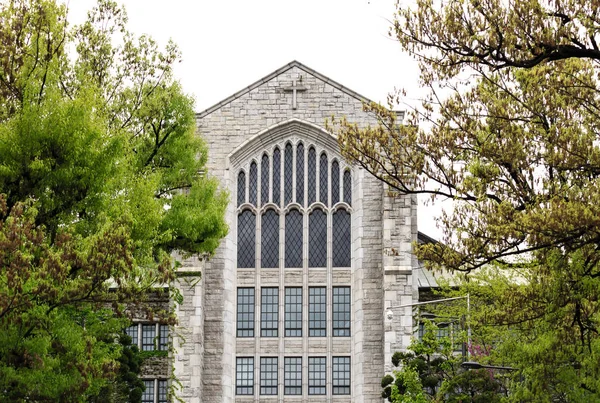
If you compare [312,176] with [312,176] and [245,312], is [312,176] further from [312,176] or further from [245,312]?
[245,312]

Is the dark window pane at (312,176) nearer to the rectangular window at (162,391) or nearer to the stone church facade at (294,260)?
the stone church facade at (294,260)

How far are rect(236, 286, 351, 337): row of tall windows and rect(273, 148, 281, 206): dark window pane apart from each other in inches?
109

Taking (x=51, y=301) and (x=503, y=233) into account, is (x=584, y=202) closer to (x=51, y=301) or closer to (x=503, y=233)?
(x=503, y=233)

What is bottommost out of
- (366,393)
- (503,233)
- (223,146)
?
(366,393)

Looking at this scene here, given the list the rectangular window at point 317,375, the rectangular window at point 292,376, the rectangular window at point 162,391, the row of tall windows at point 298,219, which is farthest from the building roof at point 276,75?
the rectangular window at point 162,391

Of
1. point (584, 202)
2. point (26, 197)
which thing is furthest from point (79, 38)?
point (584, 202)

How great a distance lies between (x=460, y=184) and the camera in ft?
62.0

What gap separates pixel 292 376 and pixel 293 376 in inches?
1.2

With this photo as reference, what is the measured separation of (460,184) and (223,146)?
21.0 meters

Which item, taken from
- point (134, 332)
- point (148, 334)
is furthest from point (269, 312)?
point (134, 332)

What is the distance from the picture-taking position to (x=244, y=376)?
3847 cm

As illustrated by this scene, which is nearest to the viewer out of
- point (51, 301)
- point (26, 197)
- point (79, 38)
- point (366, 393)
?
point (51, 301)

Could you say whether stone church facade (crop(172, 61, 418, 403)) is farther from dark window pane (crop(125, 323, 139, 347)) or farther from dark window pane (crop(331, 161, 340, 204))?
dark window pane (crop(125, 323, 139, 347))

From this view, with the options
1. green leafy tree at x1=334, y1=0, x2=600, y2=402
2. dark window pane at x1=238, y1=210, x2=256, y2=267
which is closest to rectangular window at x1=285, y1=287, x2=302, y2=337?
dark window pane at x1=238, y1=210, x2=256, y2=267
